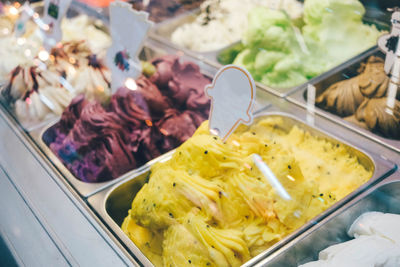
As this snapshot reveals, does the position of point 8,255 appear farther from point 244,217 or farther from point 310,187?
point 310,187

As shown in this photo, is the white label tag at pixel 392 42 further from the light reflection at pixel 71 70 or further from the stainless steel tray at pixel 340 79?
the light reflection at pixel 71 70

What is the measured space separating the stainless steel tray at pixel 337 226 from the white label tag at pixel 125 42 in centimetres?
111

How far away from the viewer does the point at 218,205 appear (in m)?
1.19

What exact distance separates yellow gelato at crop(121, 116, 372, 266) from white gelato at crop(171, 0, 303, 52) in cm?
140

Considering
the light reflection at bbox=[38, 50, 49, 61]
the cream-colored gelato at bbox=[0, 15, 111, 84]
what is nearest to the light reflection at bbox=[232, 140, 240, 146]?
the cream-colored gelato at bbox=[0, 15, 111, 84]

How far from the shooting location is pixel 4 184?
1532 mm

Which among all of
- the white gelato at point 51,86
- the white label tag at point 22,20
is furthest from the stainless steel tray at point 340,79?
the white label tag at point 22,20

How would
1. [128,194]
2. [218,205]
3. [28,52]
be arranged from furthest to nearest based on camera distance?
[28,52] < [128,194] < [218,205]

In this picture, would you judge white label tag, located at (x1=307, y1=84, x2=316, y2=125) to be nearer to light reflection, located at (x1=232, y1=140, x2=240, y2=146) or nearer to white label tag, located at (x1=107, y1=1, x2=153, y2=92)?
light reflection, located at (x1=232, y1=140, x2=240, y2=146)

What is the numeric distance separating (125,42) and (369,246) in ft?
4.62

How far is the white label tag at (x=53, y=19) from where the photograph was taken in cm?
220

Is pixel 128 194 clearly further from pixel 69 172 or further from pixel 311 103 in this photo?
pixel 311 103

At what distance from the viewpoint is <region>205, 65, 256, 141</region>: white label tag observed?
121cm

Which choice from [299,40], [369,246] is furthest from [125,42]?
[369,246]
